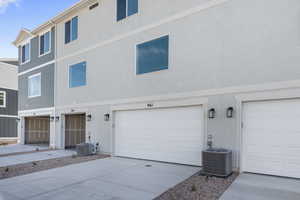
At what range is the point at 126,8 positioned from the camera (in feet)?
31.6

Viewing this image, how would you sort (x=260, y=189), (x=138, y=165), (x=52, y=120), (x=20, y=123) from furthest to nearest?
(x=20, y=123) < (x=52, y=120) < (x=138, y=165) < (x=260, y=189)

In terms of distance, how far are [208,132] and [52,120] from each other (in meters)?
10.6

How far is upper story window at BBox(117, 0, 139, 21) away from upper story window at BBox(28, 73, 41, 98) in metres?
8.25

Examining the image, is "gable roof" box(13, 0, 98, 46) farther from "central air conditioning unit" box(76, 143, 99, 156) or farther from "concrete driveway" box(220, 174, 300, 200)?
"concrete driveway" box(220, 174, 300, 200)

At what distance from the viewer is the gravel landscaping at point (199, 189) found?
445 cm

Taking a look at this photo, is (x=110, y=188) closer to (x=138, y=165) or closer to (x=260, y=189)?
(x=138, y=165)

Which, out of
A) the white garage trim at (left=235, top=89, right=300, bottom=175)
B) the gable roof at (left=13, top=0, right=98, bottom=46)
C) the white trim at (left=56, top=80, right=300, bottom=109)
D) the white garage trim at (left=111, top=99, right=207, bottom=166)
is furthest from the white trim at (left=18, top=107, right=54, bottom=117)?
the white garage trim at (left=235, top=89, right=300, bottom=175)

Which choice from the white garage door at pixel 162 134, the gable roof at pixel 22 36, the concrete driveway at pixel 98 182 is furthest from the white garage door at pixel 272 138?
the gable roof at pixel 22 36

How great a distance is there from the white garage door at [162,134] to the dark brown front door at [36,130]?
10735mm

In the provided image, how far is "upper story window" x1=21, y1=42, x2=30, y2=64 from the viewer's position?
1573 centimetres

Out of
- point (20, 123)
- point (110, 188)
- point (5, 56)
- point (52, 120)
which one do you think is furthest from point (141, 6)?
point (5, 56)

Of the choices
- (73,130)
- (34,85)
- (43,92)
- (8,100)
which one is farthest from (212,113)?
(8,100)

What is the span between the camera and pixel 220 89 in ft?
22.1

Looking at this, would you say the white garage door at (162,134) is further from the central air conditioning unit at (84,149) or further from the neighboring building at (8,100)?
the neighboring building at (8,100)
